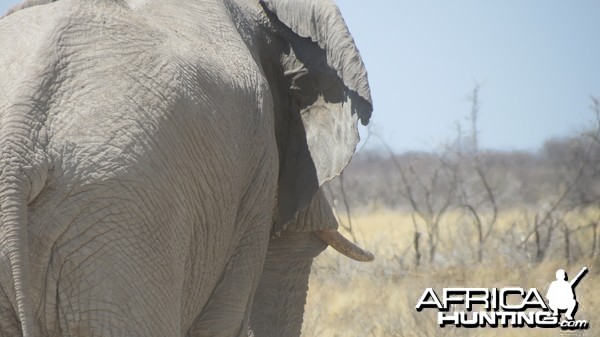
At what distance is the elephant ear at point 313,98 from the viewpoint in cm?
366

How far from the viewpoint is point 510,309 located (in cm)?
679

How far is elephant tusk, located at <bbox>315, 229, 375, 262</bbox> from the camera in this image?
175 inches

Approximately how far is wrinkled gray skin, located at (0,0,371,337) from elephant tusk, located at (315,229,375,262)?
35.3 inches

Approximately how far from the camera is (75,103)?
262 centimetres

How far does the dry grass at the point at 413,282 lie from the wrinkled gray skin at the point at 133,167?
297 centimetres

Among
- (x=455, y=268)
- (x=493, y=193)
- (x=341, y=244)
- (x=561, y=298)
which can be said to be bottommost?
(x=341, y=244)

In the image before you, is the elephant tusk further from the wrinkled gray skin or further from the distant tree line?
the distant tree line

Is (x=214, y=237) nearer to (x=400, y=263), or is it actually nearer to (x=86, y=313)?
(x=86, y=313)

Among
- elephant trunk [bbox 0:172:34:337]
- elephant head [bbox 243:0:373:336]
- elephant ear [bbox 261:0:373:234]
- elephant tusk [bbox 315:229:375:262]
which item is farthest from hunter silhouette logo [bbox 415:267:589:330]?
elephant trunk [bbox 0:172:34:337]

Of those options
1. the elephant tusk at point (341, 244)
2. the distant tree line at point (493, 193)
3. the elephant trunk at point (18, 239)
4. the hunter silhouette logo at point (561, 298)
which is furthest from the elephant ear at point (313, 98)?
the distant tree line at point (493, 193)

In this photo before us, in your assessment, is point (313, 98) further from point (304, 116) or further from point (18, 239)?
point (18, 239)

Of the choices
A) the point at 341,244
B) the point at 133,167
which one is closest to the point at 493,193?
the point at 341,244

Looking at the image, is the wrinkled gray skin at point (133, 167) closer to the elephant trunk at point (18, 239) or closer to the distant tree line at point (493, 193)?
the elephant trunk at point (18, 239)

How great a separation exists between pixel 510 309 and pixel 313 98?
10.5 ft
